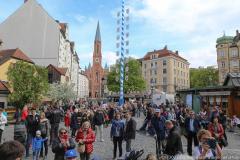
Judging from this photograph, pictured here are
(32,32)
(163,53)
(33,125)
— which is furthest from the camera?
(163,53)

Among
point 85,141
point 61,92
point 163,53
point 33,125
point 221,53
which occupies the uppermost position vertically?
point 163,53

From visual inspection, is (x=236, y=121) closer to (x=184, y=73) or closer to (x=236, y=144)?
(x=236, y=144)

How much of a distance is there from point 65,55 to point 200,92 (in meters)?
38.2

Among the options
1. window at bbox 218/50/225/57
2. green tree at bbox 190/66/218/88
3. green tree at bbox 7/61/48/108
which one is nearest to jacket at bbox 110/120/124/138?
green tree at bbox 7/61/48/108

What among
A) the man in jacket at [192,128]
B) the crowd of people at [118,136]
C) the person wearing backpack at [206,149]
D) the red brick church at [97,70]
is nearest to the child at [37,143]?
the crowd of people at [118,136]

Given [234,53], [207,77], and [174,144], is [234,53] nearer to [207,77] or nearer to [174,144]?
[207,77]

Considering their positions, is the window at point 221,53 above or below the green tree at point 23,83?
above

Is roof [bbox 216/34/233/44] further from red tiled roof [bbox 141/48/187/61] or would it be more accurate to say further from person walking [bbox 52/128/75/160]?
person walking [bbox 52/128/75/160]

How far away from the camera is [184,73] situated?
10006cm

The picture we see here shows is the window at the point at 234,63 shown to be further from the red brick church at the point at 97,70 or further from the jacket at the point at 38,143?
the jacket at the point at 38,143

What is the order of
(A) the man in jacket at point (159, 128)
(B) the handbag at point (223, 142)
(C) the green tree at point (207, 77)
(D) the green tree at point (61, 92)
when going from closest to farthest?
1. (B) the handbag at point (223, 142)
2. (A) the man in jacket at point (159, 128)
3. (D) the green tree at point (61, 92)
4. (C) the green tree at point (207, 77)

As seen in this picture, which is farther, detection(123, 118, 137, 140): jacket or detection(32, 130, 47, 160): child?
detection(123, 118, 137, 140): jacket

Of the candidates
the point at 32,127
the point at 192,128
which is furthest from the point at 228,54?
the point at 32,127

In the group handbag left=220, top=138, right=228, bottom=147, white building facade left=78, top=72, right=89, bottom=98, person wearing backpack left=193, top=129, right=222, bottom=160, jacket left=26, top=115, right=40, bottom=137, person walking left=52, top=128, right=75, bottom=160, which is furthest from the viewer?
white building facade left=78, top=72, right=89, bottom=98
